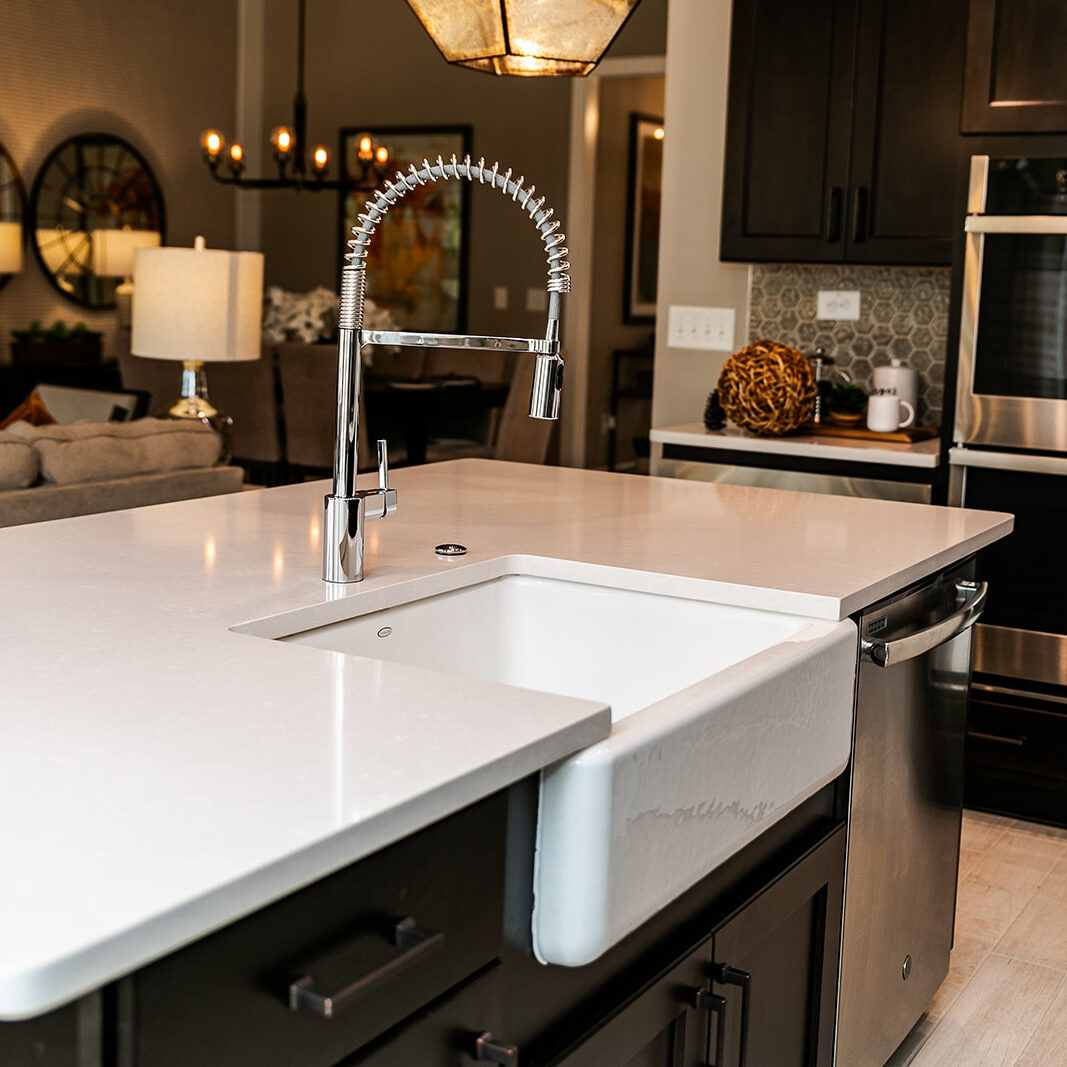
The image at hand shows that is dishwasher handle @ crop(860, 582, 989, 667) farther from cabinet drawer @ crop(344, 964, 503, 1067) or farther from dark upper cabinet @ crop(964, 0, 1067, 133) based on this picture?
dark upper cabinet @ crop(964, 0, 1067, 133)

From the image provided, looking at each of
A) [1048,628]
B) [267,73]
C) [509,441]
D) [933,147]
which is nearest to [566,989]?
[1048,628]

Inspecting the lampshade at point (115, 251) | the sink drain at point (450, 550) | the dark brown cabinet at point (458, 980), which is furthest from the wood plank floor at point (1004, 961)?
the lampshade at point (115, 251)

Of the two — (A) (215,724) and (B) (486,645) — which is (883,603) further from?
(A) (215,724)

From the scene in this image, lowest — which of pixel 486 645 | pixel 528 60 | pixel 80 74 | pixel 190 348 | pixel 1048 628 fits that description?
pixel 1048 628

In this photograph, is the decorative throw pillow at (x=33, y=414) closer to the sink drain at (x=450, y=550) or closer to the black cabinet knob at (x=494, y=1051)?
the sink drain at (x=450, y=550)

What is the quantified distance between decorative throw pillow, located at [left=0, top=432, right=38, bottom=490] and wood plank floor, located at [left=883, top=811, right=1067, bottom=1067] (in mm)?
2086

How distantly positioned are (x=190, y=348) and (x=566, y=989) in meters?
3.27

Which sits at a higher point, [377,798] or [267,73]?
[267,73]

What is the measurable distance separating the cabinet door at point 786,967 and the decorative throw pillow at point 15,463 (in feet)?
6.58

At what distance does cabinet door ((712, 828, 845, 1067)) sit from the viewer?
4.91 ft

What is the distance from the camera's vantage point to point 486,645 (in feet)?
6.02

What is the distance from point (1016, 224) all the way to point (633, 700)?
2.04 m

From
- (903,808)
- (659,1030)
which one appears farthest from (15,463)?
(659,1030)

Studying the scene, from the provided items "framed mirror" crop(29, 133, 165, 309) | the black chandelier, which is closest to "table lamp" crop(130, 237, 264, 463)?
the black chandelier
